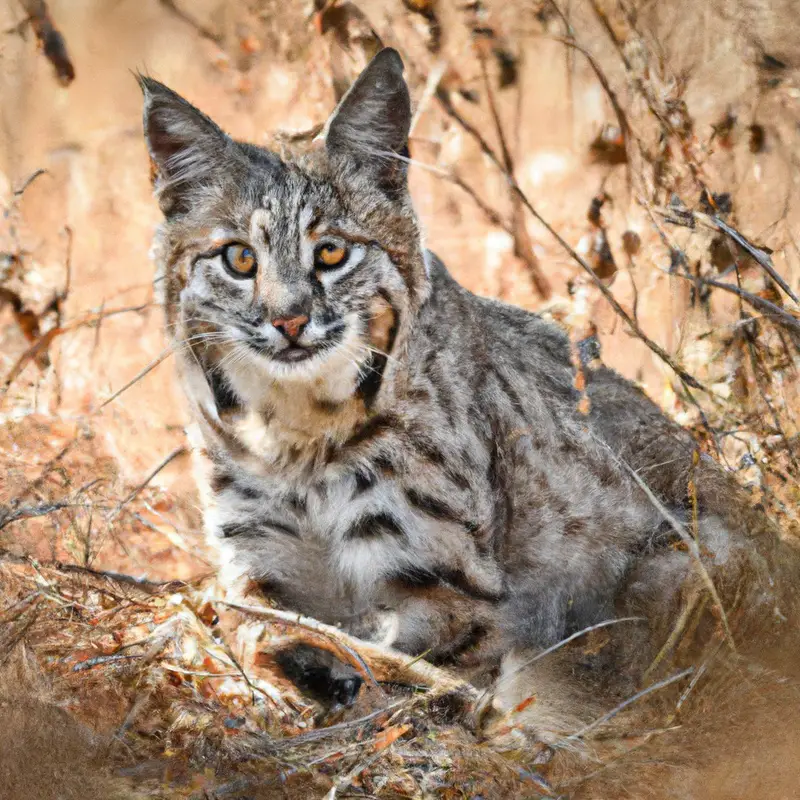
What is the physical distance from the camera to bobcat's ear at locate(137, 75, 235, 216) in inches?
137

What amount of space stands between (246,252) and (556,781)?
6.51ft

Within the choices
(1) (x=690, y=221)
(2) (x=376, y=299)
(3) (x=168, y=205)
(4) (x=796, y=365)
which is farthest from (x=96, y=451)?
(4) (x=796, y=365)

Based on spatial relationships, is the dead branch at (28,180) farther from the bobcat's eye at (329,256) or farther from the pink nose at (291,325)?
the pink nose at (291,325)

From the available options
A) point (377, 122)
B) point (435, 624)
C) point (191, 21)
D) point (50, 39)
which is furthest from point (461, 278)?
point (435, 624)

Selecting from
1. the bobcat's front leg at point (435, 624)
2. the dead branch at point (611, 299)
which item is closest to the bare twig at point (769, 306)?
the dead branch at point (611, 299)

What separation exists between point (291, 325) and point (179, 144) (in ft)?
2.87

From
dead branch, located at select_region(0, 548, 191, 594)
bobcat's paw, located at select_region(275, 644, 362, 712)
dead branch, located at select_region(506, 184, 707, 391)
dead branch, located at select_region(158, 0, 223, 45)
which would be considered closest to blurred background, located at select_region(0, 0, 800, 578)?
dead branch, located at select_region(158, 0, 223, 45)

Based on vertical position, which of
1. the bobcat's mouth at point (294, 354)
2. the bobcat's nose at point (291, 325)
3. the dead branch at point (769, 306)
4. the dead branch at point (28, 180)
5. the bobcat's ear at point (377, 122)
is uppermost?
the dead branch at point (28, 180)

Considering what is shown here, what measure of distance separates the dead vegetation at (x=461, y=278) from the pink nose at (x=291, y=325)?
0.96m

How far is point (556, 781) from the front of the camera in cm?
303

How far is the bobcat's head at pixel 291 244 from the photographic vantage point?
3.29m

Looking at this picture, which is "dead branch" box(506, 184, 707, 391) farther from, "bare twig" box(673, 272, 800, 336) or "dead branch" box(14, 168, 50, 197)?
"dead branch" box(14, 168, 50, 197)

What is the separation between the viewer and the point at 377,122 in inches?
140

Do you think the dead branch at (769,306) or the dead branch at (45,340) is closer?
the dead branch at (769,306)
